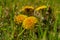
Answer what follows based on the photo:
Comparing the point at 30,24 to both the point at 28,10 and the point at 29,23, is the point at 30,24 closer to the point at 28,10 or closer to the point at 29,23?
the point at 29,23

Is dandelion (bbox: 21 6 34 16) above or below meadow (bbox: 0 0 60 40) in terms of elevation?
above

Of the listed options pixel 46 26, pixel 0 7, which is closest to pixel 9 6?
pixel 0 7

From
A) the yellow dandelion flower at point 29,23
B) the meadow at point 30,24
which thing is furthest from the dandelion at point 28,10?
the yellow dandelion flower at point 29,23

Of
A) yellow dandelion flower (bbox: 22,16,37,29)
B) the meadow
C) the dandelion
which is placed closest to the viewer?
the meadow

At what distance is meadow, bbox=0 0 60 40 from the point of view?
2.14 m

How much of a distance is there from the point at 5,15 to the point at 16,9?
7.8 inches

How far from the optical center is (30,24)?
2258 millimetres

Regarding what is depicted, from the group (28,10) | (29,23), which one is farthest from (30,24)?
(28,10)

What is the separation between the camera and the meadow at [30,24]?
84.1 inches

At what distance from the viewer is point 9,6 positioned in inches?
116

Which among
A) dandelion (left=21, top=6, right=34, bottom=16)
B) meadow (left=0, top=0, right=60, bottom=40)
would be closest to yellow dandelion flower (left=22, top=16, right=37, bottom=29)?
meadow (left=0, top=0, right=60, bottom=40)

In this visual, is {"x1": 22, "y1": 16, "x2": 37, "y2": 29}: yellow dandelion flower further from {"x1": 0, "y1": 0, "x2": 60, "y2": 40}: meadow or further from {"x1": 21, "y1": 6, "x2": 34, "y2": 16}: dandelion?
{"x1": 21, "y1": 6, "x2": 34, "y2": 16}: dandelion

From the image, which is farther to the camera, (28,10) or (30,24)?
(28,10)

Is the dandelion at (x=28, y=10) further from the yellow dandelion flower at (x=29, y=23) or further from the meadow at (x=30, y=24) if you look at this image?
the yellow dandelion flower at (x=29, y=23)
